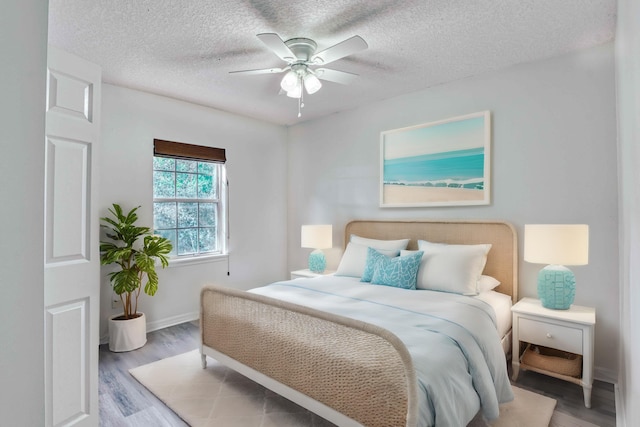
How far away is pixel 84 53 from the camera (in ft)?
8.68

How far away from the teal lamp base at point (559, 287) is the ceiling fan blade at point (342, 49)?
213cm

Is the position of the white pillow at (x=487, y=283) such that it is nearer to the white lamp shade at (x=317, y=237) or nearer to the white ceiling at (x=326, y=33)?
the white lamp shade at (x=317, y=237)

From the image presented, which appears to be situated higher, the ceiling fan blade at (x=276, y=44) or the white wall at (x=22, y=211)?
the ceiling fan blade at (x=276, y=44)

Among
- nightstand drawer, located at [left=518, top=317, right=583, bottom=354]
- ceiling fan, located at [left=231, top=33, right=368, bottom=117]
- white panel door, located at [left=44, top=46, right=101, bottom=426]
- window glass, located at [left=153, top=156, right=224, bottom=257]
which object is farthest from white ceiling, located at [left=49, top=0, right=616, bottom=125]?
nightstand drawer, located at [left=518, top=317, right=583, bottom=354]

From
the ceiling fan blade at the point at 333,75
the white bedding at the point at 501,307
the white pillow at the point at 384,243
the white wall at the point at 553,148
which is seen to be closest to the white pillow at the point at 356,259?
the white pillow at the point at 384,243

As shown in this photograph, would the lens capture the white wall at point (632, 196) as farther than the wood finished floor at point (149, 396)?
No

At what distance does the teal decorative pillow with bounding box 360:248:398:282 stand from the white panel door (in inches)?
→ 85.0

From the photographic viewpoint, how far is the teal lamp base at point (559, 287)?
2412mm

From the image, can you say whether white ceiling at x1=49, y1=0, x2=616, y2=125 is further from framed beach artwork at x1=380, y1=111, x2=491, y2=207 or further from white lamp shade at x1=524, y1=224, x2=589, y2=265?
white lamp shade at x1=524, y1=224, x2=589, y2=265

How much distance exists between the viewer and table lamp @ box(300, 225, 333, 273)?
13.1 ft

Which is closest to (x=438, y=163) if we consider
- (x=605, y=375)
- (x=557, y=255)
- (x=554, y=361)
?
(x=557, y=255)

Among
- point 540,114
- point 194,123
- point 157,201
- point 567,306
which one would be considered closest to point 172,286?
point 157,201

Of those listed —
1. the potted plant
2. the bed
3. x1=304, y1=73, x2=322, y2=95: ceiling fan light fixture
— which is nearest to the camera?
the bed

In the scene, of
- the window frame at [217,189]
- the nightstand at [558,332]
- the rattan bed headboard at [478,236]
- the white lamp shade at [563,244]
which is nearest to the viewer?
the nightstand at [558,332]
